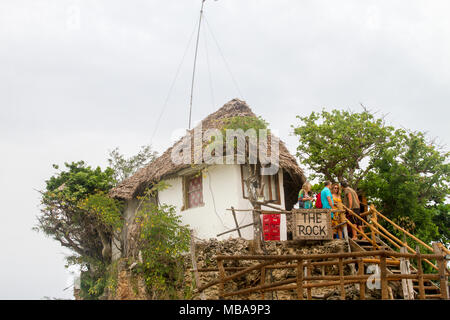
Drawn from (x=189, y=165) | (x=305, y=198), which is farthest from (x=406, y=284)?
(x=189, y=165)

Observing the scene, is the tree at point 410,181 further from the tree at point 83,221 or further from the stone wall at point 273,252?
the tree at point 83,221

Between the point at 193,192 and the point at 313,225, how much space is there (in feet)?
12.6

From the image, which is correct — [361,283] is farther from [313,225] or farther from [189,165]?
[189,165]

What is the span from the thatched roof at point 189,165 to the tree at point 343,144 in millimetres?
2574

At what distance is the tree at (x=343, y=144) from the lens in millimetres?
16094

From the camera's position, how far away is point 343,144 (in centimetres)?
1625

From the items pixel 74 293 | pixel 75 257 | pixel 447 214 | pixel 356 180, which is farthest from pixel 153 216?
pixel 447 214

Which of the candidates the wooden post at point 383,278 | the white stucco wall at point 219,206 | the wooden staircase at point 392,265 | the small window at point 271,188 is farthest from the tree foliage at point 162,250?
the wooden post at point 383,278

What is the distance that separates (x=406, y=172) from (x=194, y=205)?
299 inches

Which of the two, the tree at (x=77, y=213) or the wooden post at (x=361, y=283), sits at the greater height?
the tree at (x=77, y=213)

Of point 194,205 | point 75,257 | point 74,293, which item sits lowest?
point 74,293

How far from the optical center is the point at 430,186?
15.5 meters
